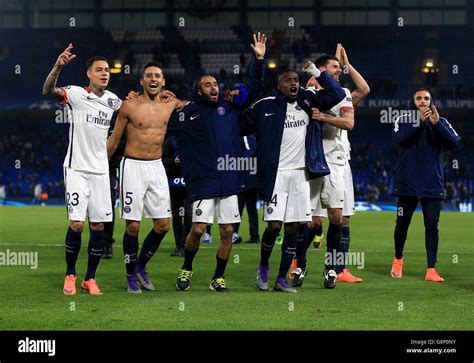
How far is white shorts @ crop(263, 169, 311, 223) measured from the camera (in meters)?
10.4

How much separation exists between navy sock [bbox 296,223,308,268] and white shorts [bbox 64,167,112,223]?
2228 mm

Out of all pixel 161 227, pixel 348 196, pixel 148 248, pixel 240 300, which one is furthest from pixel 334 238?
pixel 148 248

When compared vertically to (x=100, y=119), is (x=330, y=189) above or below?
below

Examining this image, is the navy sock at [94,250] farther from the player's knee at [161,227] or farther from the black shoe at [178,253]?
the black shoe at [178,253]

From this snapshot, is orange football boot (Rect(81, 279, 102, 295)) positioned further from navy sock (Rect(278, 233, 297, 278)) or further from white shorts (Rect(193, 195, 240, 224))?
navy sock (Rect(278, 233, 297, 278))

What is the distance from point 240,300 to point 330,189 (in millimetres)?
2061

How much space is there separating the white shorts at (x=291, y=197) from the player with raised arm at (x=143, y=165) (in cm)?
120

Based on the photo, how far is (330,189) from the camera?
11031mm

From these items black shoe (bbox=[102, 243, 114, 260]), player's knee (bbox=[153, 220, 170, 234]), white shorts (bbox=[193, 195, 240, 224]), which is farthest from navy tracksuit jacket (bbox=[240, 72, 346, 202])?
black shoe (bbox=[102, 243, 114, 260])

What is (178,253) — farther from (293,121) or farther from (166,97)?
(293,121)

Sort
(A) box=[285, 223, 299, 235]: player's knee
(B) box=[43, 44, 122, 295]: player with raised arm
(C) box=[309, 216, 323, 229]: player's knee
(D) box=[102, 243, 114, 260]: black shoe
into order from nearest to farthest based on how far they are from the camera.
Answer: (B) box=[43, 44, 122, 295]: player with raised arm → (A) box=[285, 223, 299, 235]: player's knee → (C) box=[309, 216, 323, 229]: player's knee → (D) box=[102, 243, 114, 260]: black shoe

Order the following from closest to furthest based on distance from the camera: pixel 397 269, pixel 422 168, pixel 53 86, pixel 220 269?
pixel 53 86
pixel 220 269
pixel 422 168
pixel 397 269

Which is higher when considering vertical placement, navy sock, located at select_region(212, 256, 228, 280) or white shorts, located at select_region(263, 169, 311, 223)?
white shorts, located at select_region(263, 169, 311, 223)
